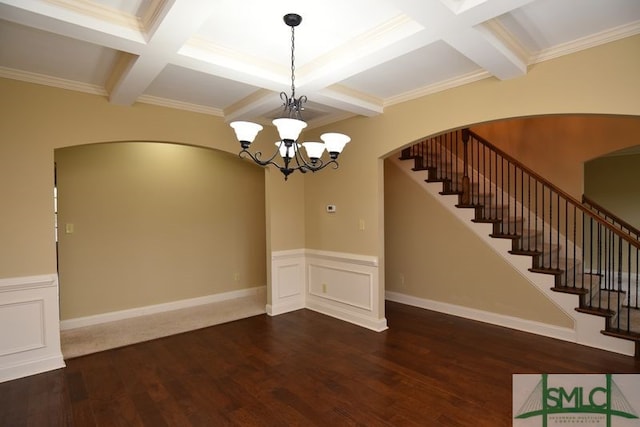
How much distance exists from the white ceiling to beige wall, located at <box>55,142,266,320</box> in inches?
56.4

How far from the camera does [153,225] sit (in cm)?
510

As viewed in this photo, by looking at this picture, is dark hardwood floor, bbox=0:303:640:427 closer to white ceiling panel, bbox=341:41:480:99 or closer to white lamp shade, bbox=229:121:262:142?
white lamp shade, bbox=229:121:262:142

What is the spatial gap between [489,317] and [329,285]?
2161 millimetres

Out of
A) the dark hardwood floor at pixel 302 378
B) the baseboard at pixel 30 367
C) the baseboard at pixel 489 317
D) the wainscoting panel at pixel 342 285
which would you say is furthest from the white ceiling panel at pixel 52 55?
the baseboard at pixel 489 317

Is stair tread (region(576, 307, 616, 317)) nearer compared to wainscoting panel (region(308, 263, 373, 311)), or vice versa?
stair tread (region(576, 307, 616, 317))

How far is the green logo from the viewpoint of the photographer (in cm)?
252

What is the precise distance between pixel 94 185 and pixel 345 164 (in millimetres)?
3352

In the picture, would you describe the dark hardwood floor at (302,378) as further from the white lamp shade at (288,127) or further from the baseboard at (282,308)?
the white lamp shade at (288,127)

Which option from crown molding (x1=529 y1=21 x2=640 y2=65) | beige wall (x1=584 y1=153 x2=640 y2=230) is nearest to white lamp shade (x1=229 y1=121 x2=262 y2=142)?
crown molding (x1=529 y1=21 x2=640 y2=65)

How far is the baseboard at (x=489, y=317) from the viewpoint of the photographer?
3933 mm

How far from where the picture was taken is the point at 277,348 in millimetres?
3799

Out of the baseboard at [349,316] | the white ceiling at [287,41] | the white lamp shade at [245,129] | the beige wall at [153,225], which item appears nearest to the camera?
the white ceiling at [287,41]

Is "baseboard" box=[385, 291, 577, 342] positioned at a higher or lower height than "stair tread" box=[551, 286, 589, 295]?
lower

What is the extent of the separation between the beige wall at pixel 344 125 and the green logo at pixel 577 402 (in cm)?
186
